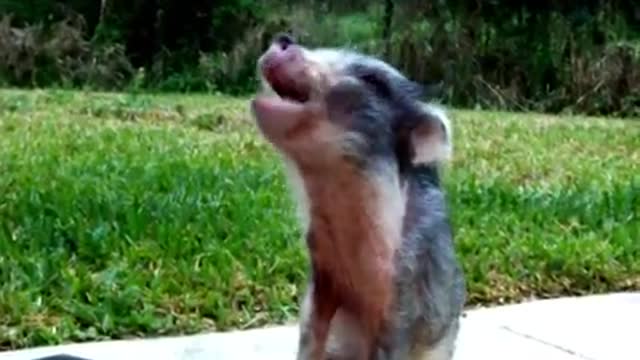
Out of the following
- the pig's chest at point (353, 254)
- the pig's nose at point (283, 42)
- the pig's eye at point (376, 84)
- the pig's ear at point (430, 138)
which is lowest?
the pig's chest at point (353, 254)

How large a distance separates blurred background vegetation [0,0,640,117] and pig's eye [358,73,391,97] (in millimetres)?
8585

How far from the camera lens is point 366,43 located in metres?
12.1

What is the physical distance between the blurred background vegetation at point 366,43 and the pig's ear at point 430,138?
862 cm

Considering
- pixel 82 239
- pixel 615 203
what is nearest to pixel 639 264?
pixel 615 203

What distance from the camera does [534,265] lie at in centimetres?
463

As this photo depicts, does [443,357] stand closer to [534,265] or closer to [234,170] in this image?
[534,265]

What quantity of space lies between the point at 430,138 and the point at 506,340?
5.91ft

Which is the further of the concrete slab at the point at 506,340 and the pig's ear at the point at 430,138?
the concrete slab at the point at 506,340

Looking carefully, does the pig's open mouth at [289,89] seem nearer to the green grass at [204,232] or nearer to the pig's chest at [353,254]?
the pig's chest at [353,254]

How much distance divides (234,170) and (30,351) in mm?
2417

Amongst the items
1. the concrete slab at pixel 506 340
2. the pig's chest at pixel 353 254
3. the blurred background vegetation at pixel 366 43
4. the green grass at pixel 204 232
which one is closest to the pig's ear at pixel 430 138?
the pig's chest at pixel 353 254

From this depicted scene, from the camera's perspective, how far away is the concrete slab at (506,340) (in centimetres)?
367

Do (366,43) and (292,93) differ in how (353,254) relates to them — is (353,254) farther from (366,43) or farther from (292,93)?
(366,43)

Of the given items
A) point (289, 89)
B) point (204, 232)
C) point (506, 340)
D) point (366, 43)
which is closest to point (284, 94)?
point (289, 89)
